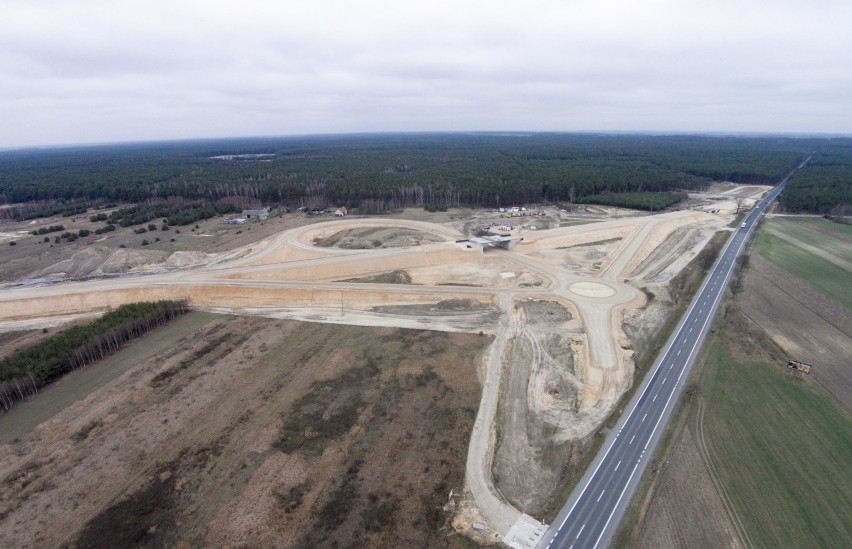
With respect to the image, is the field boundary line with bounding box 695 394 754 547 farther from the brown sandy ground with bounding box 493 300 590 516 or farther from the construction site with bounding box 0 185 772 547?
the brown sandy ground with bounding box 493 300 590 516

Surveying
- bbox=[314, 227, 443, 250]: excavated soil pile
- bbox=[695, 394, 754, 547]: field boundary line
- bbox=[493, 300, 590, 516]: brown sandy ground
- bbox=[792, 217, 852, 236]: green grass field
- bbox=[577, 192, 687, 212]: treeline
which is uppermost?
bbox=[577, 192, 687, 212]: treeline

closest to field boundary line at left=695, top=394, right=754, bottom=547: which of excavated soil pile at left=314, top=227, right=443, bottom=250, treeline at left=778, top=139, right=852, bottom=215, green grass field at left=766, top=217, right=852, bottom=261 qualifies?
excavated soil pile at left=314, top=227, right=443, bottom=250

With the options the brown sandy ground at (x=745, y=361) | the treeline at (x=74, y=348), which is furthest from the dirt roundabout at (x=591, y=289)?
the treeline at (x=74, y=348)

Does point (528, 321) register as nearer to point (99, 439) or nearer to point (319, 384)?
point (319, 384)

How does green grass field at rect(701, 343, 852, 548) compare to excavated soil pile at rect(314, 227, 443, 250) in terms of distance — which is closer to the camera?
green grass field at rect(701, 343, 852, 548)

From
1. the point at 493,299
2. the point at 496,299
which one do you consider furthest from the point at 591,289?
the point at 493,299
